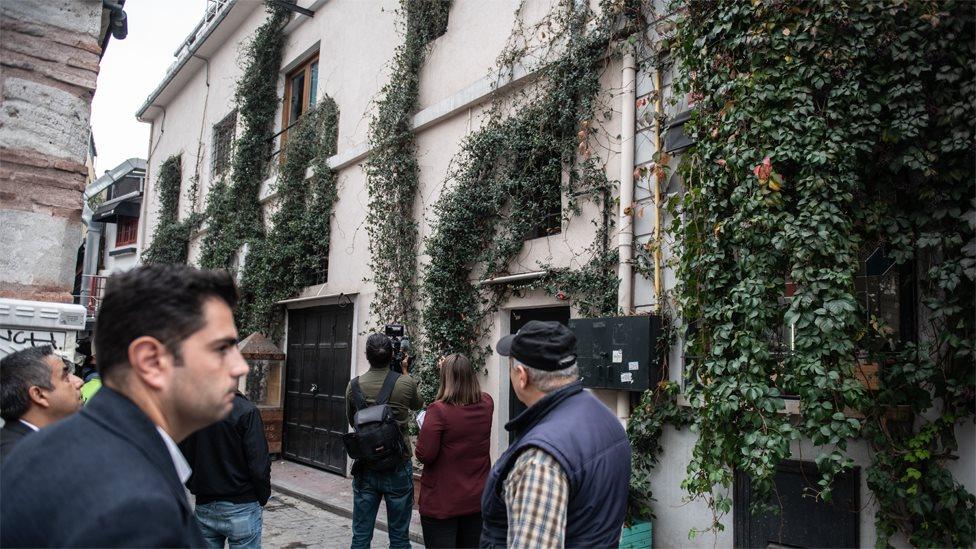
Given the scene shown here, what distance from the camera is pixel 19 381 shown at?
2.92 meters

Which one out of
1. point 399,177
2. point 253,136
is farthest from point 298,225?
point 253,136

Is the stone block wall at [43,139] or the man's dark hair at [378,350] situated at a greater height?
the stone block wall at [43,139]

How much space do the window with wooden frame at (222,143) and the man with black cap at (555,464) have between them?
13.2 m

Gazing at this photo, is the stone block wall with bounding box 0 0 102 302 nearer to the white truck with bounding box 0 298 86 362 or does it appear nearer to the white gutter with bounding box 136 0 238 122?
the white truck with bounding box 0 298 86 362

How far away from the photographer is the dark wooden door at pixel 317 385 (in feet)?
32.7

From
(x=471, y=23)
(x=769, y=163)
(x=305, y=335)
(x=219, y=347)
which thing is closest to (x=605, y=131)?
(x=769, y=163)

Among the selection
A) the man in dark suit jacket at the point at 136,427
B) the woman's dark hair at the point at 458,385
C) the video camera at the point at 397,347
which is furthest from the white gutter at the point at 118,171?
the man in dark suit jacket at the point at 136,427

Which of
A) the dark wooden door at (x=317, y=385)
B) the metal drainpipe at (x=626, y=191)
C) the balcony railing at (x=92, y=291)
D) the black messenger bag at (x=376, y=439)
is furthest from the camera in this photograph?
the balcony railing at (x=92, y=291)

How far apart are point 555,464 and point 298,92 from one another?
12240 mm

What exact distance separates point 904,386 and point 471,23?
617 centimetres

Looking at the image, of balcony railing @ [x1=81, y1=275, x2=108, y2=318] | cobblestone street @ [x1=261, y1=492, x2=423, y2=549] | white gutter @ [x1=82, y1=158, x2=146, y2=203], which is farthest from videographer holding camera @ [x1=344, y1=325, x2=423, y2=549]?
balcony railing @ [x1=81, y1=275, x2=108, y2=318]

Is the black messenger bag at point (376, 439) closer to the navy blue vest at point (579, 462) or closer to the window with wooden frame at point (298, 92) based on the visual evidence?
the navy blue vest at point (579, 462)

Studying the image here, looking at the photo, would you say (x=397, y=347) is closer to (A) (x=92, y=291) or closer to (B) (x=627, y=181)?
(B) (x=627, y=181)

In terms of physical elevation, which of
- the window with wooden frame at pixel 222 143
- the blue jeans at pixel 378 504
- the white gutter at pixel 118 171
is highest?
the white gutter at pixel 118 171
